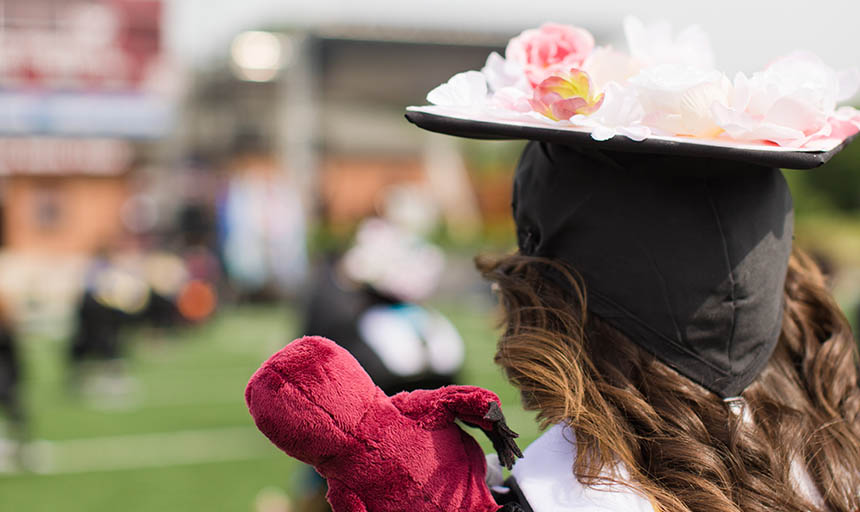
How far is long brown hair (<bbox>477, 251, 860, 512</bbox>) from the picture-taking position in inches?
42.1

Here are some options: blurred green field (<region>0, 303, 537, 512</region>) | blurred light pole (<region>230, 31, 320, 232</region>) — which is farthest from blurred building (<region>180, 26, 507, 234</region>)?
blurred green field (<region>0, 303, 537, 512</region>)

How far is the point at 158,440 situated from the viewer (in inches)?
290

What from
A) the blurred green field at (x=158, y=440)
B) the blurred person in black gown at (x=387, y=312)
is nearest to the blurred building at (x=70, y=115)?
the blurred green field at (x=158, y=440)

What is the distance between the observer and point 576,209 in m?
1.15

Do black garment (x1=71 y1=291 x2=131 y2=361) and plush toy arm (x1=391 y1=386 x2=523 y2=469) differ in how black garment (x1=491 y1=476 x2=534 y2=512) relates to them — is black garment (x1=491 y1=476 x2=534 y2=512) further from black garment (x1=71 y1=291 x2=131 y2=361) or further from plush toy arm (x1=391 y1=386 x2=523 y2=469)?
black garment (x1=71 y1=291 x2=131 y2=361)

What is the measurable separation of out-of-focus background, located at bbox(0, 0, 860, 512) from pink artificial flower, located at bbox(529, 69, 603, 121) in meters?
2.15

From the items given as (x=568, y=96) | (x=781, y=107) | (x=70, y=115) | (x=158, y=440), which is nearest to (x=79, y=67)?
(x=70, y=115)

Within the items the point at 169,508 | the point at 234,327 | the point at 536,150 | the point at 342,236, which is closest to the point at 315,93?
the point at 342,236

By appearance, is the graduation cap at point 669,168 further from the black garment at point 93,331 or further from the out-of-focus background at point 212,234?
the black garment at point 93,331

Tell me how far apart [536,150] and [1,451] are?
22.3ft

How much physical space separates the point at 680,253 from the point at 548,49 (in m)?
0.32

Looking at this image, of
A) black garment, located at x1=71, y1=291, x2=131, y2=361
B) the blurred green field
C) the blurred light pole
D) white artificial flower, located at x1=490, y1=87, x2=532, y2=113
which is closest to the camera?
white artificial flower, located at x1=490, y1=87, x2=532, y2=113

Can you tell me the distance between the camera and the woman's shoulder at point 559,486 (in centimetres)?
101

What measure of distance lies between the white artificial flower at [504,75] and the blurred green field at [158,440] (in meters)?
2.07
